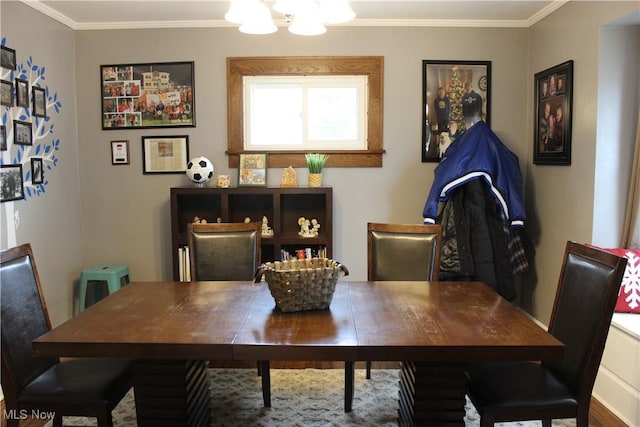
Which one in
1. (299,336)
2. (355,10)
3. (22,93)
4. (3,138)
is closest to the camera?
(299,336)

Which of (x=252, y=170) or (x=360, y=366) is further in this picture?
(x=252, y=170)

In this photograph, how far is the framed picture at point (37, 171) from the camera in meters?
3.30

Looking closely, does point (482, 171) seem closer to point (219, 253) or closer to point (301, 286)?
point (219, 253)

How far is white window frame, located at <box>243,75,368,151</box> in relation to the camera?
154 inches

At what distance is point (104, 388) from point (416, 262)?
1567 millimetres

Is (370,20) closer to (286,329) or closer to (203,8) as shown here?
(203,8)

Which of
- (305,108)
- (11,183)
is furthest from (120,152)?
(305,108)

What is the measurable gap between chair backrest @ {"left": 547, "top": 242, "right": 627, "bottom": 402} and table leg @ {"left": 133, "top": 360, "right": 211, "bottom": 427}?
144 cm

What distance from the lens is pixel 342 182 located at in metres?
3.93

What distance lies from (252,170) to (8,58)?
5.63 feet

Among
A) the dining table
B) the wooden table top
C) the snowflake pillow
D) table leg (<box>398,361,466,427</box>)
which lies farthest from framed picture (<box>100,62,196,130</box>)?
the snowflake pillow

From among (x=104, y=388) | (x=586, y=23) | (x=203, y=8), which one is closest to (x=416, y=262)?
(x=104, y=388)

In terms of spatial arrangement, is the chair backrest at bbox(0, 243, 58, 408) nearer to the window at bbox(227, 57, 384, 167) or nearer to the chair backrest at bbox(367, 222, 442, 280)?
the chair backrest at bbox(367, 222, 442, 280)

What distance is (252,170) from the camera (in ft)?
12.5
